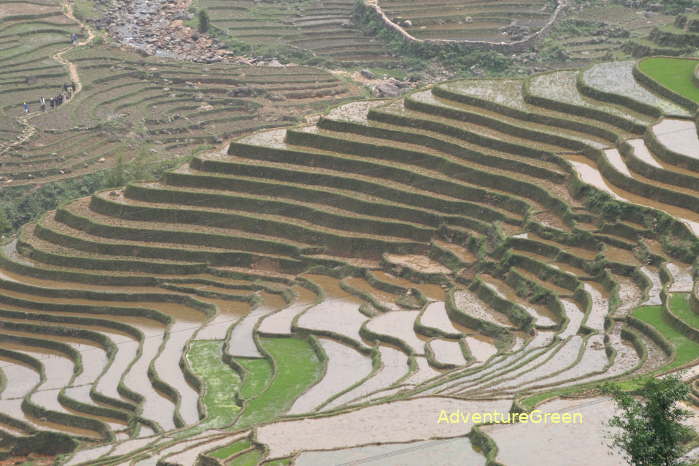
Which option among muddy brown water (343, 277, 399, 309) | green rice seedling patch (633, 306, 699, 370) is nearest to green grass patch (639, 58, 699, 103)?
muddy brown water (343, 277, 399, 309)

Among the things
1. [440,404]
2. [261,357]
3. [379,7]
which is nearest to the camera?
[440,404]

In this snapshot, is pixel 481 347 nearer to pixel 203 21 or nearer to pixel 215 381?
pixel 215 381

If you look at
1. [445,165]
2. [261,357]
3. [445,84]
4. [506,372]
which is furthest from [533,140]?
[506,372]

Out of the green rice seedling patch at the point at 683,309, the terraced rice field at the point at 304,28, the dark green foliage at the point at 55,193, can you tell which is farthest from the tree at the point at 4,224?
the terraced rice field at the point at 304,28

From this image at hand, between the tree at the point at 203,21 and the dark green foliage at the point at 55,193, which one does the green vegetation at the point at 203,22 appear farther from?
the dark green foliage at the point at 55,193

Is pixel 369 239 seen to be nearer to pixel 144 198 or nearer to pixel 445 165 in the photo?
pixel 445 165

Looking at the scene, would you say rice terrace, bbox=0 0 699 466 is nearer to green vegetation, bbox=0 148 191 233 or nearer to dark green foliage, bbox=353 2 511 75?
green vegetation, bbox=0 148 191 233
